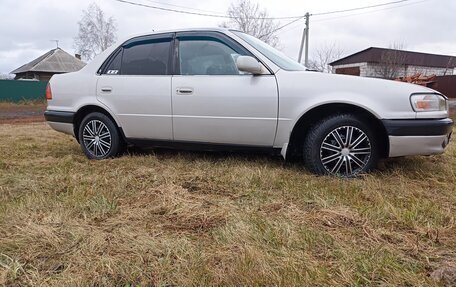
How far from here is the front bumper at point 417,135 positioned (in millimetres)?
3098

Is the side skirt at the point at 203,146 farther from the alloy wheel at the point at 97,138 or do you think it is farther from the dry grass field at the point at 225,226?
the alloy wheel at the point at 97,138

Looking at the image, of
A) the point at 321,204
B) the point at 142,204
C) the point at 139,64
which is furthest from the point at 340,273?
the point at 139,64

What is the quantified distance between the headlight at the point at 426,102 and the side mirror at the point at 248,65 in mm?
1410

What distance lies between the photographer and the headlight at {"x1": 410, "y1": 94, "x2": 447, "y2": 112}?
10.2 feet

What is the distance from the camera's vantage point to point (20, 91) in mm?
20406

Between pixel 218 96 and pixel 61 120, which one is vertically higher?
pixel 218 96

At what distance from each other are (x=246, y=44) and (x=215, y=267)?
2.50 metres

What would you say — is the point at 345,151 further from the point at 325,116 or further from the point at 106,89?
the point at 106,89

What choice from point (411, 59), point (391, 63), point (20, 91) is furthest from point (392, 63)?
point (20, 91)

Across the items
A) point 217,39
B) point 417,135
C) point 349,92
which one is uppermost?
point 217,39

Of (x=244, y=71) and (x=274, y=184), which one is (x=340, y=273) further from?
(x=244, y=71)

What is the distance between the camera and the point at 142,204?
9.07 feet

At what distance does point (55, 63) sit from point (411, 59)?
35.5m

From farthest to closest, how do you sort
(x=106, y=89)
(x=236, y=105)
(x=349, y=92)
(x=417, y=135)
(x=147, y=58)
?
(x=106, y=89), (x=147, y=58), (x=236, y=105), (x=349, y=92), (x=417, y=135)
